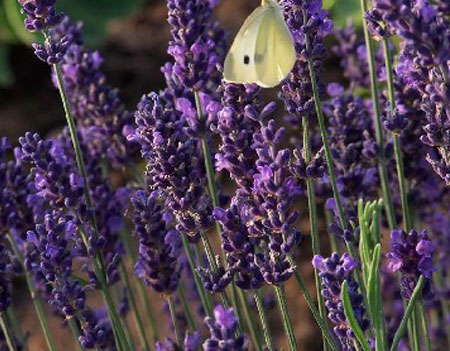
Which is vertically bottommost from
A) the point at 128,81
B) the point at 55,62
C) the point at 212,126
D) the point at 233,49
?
the point at 212,126

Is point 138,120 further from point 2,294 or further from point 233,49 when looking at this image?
point 2,294

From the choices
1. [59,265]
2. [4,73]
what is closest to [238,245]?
[59,265]

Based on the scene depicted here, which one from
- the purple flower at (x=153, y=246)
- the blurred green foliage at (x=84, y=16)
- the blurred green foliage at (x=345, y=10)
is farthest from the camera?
the blurred green foliage at (x=84, y=16)

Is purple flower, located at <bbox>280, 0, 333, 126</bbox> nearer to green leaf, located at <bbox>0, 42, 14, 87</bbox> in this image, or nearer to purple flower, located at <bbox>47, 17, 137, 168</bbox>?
purple flower, located at <bbox>47, 17, 137, 168</bbox>

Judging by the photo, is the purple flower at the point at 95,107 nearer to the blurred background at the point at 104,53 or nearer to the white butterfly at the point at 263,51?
the white butterfly at the point at 263,51

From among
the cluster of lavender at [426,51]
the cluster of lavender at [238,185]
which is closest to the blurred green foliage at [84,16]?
the cluster of lavender at [238,185]

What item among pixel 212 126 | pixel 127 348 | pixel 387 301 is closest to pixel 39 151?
pixel 212 126

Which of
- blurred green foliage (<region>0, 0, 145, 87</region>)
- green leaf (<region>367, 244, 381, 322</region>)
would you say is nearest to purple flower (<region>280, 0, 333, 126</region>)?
green leaf (<region>367, 244, 381, 322</region>)
